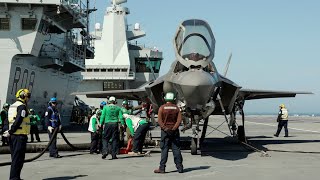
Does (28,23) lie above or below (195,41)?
above

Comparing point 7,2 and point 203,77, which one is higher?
point 7,2

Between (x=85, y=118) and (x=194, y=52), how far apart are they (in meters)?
34.7

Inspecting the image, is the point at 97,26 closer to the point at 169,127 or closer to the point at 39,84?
the point at 39,84

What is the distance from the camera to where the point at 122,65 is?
57281 mm

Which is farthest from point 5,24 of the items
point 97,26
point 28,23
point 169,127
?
point 97,26

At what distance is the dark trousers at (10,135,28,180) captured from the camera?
720 centimetres

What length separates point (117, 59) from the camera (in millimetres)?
57812

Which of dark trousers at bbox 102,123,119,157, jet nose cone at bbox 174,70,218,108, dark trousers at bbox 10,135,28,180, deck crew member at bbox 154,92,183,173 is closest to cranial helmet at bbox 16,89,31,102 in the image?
dark trousers at bbox 10,135,28,180

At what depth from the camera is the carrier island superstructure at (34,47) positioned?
2389cm

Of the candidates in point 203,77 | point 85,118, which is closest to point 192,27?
point 203,77

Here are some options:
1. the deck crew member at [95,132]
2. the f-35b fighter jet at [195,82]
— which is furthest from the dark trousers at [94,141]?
the f-35b fighter jet at [195,82]

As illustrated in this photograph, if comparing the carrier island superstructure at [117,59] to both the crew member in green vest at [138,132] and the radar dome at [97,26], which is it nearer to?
the radar dome at [97,26]

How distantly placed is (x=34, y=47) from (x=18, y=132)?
1831cm

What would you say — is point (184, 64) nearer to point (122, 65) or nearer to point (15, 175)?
point (15, 175)
